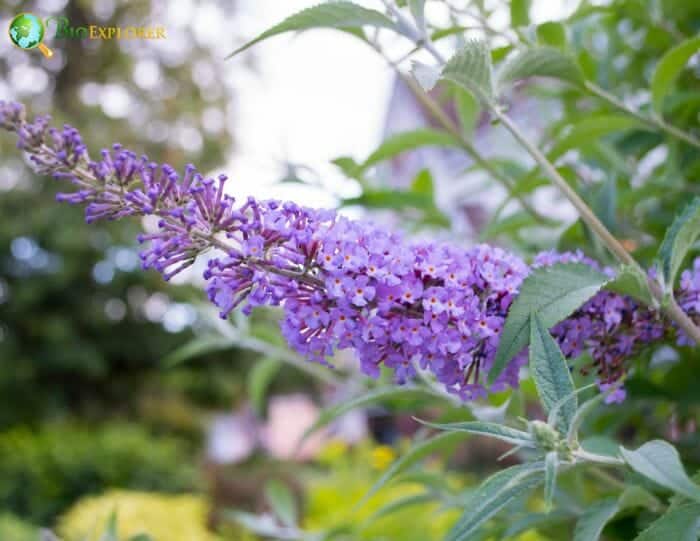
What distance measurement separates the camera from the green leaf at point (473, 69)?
0.77 meters

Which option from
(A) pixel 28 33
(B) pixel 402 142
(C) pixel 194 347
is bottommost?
(C) pixel 194 347

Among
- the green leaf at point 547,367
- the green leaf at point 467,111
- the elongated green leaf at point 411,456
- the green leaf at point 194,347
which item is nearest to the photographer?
the green leaf at point 547,367

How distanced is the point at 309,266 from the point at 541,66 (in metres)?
0.39

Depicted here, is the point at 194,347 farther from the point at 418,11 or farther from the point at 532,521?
the point at 418,11

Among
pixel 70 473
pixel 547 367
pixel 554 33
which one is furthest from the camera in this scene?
pixel 70 473

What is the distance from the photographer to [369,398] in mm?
1059

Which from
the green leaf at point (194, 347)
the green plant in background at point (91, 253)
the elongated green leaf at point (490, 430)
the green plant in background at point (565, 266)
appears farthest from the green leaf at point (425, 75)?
the green plant in background at point (91, 253)

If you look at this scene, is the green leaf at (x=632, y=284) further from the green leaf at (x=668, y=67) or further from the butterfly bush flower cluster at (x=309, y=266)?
the green leaf at (x=668, y=67)

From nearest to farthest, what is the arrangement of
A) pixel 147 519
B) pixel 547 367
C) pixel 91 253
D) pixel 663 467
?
pixel 663 467 → pixel 547 367 → pixel 147 519 → pixel 91 253

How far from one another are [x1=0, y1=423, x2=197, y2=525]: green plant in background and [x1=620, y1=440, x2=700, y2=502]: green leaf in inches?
234

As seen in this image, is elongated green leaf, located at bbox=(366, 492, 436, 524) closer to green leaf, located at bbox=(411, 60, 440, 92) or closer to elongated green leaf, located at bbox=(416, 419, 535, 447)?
elongated green leaf, located at bbox=(416, 419, 535, 447)

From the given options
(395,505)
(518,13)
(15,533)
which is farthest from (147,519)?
(518,13)

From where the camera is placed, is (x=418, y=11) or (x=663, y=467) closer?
(x=663, y=467)

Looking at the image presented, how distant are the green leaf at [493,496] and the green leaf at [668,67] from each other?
636 mm
